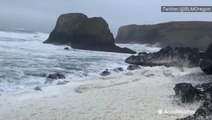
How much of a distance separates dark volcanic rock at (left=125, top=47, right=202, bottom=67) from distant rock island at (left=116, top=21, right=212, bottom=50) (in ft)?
76.8

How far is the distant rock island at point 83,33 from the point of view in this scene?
3603 cm

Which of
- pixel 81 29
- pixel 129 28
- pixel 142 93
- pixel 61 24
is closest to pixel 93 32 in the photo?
pixel 81 29

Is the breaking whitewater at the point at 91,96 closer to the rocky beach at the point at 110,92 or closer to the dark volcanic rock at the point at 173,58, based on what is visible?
the rocky beach at the point at 110,92

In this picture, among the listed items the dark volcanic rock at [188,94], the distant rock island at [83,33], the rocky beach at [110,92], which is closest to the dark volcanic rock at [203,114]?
the rocky beach at [110,92]

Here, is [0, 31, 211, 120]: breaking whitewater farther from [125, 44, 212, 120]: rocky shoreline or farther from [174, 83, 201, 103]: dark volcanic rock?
[125, 44, 212, 120]: rocky shoreline

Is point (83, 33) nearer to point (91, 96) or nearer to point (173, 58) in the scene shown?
point (173, 58)

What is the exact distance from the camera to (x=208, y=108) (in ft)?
26.0

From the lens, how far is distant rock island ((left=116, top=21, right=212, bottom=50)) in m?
47.1

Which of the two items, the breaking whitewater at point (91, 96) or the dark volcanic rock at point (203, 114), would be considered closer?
the dark volcanic rock at point (203, 114)

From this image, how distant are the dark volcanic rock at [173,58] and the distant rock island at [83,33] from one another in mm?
10727

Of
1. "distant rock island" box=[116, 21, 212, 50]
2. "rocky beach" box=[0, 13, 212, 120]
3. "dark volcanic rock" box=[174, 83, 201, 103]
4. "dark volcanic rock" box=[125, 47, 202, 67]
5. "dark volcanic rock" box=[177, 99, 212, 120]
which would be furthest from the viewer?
"distant rock island" box=[116, 21, 212, 50]

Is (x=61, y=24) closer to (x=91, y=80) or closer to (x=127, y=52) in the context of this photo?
(x=127, y=52)

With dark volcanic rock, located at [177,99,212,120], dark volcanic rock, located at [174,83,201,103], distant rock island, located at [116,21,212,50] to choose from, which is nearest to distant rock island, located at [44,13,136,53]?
distant rock island, located at [116,21,212,50]

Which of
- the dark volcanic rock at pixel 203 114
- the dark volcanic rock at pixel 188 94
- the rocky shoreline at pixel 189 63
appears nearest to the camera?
the dark volcanic rock at pixel 203 114
